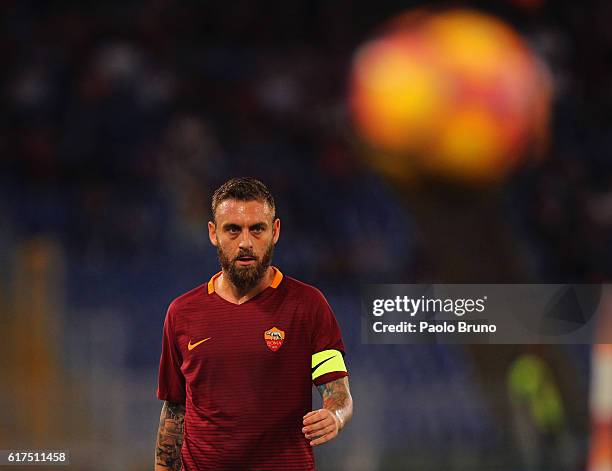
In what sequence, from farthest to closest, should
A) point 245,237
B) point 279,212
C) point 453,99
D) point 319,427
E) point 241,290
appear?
point 453,99 → point 279,212 → point 241,290 → point 245,237 → point 319,427

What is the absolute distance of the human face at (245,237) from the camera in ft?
6.90

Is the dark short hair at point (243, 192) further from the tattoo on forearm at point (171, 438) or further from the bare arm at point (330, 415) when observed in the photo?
the tattoo on forearm at point (171, 438)

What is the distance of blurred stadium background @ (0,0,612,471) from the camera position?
4891 millimetres

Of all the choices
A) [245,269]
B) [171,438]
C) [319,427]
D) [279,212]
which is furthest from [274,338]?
[279,212]

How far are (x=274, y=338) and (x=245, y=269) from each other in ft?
0.58

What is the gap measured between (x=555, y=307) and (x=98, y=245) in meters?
2.65

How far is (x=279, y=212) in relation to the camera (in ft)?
17.9

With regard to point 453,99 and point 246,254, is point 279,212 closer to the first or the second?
point 453,99

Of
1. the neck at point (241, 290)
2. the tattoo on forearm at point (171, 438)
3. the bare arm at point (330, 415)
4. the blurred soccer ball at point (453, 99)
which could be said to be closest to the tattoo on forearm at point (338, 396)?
the bare arm at point (330, 415)

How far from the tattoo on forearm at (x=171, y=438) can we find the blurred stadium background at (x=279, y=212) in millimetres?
2593

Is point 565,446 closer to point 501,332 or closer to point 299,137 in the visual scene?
point 501,332

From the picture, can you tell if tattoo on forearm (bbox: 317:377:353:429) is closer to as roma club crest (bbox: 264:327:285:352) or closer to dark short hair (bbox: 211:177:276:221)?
as roma club crest (bbox: 264:327:285:352)

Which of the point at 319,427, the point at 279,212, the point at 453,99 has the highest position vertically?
the point at 453,99

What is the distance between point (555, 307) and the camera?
4.97 m
